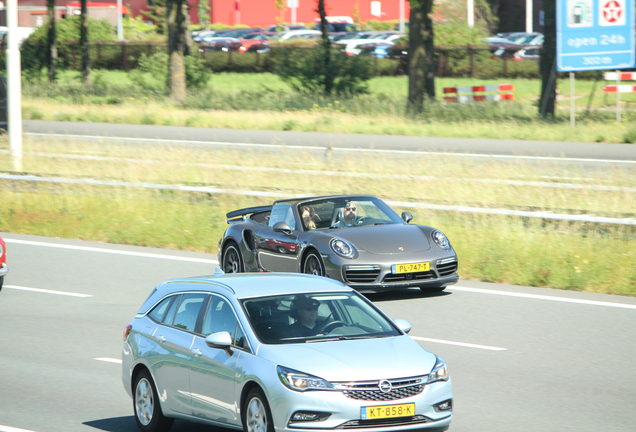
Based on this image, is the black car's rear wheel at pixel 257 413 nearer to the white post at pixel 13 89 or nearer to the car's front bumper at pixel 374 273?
the car's front bumper at pixel 374 273

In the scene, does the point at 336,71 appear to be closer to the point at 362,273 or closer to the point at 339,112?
the point at 339,112

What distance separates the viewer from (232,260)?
44.2 ft

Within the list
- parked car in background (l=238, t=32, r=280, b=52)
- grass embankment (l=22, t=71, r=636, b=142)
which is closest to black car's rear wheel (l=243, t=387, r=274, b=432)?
grass embankment (l=22, t=71, r=636, b=142)

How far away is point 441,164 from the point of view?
21531mm

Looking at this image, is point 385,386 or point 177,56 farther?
point 177,56

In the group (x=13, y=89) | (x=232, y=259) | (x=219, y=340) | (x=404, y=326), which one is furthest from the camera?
(x=13, y=89)

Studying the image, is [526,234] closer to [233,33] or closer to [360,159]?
[360,159]

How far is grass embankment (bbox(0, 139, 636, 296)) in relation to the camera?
13.5 metres

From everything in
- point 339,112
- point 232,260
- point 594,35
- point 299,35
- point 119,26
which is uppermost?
point 119,26

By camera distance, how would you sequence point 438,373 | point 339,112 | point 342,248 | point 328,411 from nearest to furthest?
point 328,411
point 438,373
point 342,248
point 339,112

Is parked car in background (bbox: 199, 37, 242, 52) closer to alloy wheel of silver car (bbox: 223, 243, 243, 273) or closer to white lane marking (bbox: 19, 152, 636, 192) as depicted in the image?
white lane marking (bbox: 19, 152, 636, 192)

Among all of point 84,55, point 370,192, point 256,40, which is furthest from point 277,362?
point 256,40

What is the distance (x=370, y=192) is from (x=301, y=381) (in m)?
13.2

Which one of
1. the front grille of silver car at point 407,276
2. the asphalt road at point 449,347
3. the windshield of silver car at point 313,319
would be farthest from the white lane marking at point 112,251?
the windshield of silver car at point 313,319
